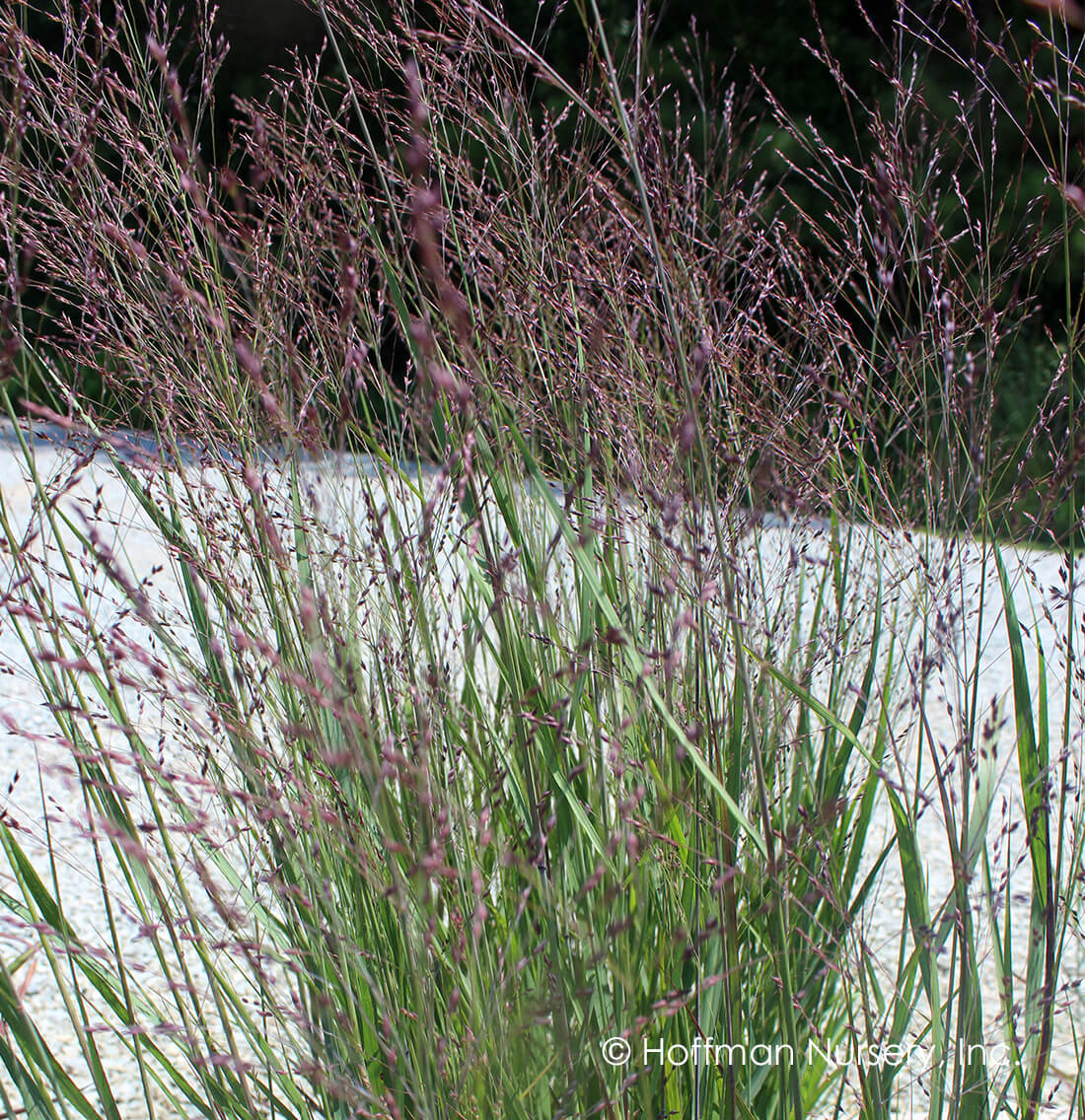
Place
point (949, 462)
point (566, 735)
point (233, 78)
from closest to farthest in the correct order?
point (566, 735) < point (949, 462) < point (233, 78)

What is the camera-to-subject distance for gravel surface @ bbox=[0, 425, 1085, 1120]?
108 cm

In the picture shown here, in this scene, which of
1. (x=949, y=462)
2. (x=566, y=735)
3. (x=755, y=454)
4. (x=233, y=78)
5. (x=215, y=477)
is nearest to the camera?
(x=566, y=735)

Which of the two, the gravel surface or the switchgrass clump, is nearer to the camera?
the switchgrass clump

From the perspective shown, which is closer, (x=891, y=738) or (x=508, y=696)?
(x=891, y=738)

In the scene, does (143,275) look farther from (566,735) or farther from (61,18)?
(566,735)

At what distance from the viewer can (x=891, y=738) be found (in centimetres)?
94

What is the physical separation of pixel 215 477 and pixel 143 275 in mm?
1945

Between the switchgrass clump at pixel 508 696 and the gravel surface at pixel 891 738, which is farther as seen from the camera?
the gravel surface at pixel 891 738

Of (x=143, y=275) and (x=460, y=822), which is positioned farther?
(x=143, y=275)

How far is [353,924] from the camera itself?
127cm

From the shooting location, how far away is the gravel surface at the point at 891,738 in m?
1.08

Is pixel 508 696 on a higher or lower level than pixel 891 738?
lower

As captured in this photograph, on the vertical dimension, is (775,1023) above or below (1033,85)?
below

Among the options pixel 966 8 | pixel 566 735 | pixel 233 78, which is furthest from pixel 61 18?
pixel 233 78
